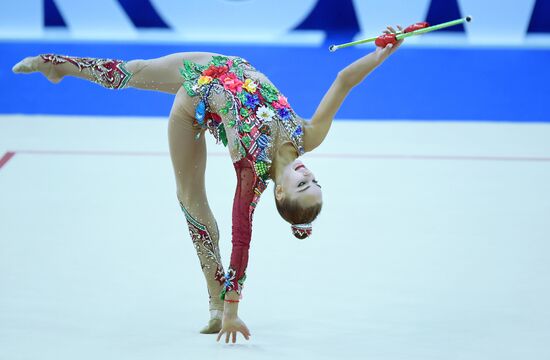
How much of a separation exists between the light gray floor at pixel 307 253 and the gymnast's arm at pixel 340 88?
649mm

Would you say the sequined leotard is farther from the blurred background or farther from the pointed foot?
the blurred background

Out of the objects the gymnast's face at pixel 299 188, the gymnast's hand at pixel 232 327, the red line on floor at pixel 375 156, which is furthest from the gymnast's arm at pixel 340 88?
the red line on floor at pixel 375 156

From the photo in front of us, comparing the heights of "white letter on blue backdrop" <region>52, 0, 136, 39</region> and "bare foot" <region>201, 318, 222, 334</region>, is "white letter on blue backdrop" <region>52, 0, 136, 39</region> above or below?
above

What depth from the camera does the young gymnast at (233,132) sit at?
10.4 ft

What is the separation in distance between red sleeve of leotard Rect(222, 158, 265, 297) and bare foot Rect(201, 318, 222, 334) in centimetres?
30

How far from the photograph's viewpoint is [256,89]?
3379 millimetres

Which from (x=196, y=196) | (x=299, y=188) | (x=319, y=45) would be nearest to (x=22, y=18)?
(x=319, y=45)

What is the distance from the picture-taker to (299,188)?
123 inches

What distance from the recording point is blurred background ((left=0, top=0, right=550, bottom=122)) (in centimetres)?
692

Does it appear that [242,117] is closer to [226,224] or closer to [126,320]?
[126,320]

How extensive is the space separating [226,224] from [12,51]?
109 inches

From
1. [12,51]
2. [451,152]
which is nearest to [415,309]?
[451,152]

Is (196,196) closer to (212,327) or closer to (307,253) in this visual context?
(212,327)

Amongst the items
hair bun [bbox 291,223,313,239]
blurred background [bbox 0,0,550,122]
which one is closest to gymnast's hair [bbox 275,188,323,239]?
hair bun [bbox 291,223,313,239]
